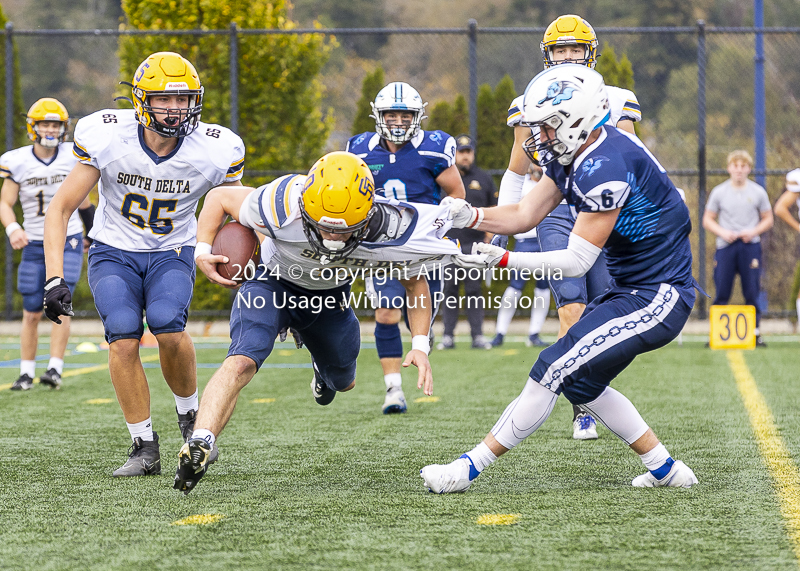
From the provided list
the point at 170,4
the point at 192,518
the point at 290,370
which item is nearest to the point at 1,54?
the point at 170,4

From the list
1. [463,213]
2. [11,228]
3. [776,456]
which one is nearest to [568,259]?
[463,213]

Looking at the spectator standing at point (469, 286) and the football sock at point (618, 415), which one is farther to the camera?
the spectator standing at point (469, 286)

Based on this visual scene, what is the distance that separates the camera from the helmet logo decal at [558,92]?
3205 millimetres

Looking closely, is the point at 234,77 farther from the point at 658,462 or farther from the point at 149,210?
the point at 658,462

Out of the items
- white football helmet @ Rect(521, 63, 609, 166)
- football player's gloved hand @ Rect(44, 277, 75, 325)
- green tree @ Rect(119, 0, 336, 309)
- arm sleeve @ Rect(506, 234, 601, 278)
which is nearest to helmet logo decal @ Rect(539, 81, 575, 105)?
white football helmet @ Rect(521, 63, 609, 166)

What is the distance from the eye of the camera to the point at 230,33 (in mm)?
10141

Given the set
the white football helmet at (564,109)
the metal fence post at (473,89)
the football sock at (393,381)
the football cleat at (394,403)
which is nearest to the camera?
the white football helmet at (564,109)

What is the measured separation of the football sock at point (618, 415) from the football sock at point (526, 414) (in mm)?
191

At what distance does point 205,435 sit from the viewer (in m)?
3.16

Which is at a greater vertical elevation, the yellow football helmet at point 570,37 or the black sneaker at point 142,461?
the yellow football helmet at point 570,37

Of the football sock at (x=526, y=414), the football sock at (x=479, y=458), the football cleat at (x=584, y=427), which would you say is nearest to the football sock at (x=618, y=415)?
the football sock at (x=526, y=414)

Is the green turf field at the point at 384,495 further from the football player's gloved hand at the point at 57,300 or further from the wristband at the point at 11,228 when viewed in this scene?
the wristband at the point at 11,228

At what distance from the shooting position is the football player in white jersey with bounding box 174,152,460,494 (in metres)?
3.19

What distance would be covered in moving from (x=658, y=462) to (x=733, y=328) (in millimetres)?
5437
